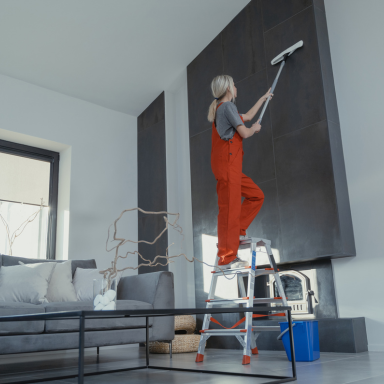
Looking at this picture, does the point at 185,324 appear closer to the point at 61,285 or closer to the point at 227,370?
the point at 61,285

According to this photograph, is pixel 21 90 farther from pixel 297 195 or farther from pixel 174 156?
pixel 297 195

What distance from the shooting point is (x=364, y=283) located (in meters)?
3.28

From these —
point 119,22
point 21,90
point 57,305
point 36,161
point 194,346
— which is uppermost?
point 119,22

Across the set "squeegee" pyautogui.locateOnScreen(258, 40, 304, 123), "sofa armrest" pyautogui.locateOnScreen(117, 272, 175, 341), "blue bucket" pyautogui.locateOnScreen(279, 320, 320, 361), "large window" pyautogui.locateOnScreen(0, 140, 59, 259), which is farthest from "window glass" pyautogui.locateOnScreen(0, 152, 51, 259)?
"blue bucket" pyautogui.locateOnScreen(279, 320, 320, 361)

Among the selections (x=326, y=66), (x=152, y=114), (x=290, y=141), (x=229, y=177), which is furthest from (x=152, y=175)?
(x=229, y=177)

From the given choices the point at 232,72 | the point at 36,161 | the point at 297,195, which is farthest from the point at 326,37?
the point at 36,161

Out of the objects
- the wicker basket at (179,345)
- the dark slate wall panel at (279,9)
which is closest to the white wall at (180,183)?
the wicker basket at (179,345)

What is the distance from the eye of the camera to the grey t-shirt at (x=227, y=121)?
2.74 metres

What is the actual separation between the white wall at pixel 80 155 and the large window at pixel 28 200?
0.10 m

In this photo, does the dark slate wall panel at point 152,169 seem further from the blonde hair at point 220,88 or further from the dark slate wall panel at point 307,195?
the blonde hair at point 220,88

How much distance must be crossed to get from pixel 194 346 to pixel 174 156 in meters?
2.32

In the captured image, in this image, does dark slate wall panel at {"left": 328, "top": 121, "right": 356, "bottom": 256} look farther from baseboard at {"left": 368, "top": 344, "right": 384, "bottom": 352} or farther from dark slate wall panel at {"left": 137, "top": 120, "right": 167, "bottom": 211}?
dark slate wall panel at {"left": 137, "top": 120, "right": 167, "bottom": 211}

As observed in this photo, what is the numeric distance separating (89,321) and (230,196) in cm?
127

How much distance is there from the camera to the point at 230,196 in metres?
2.65
